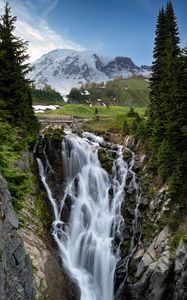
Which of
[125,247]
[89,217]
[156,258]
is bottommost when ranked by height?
[125,247]

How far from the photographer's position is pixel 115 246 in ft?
92.8

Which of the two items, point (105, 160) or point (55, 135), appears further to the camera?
point (55, 135)

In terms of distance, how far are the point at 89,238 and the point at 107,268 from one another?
2693 millimetres

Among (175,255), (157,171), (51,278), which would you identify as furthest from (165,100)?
(51,278)

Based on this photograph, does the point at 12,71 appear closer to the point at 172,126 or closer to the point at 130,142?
the point at 172,126

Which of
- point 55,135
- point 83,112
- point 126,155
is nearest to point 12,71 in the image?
point 55,135

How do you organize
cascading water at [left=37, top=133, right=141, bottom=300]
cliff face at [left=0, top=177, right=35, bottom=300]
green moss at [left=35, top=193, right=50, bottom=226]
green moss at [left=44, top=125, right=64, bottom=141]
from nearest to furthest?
cliff face at [left=0, top=177, right=35, bottom=300]
cascading water at [left=37, top=133, right=141, bottom=300]
green moss at [left=35, top=193, right=50, bottom=226]
green moss at [left=44, top=125, right=64, bottom=141]

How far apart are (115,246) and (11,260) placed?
1613cm

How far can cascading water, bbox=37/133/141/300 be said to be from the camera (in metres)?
25.6

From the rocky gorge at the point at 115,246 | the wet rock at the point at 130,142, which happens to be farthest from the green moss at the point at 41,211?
the wet rock at the point at 130,142

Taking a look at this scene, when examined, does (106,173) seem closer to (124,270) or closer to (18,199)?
(124,270)

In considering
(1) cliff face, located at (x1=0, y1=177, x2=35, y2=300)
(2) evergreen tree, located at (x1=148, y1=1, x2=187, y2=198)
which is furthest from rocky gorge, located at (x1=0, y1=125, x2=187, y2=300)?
(2) evergreen tree, located at (x1=148, y1=1, x2=187, y2=198)

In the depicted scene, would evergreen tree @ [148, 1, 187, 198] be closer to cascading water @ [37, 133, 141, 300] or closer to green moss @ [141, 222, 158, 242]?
green moss @ [141, 222, 158, 242]

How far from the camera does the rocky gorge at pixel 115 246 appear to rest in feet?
45.1
